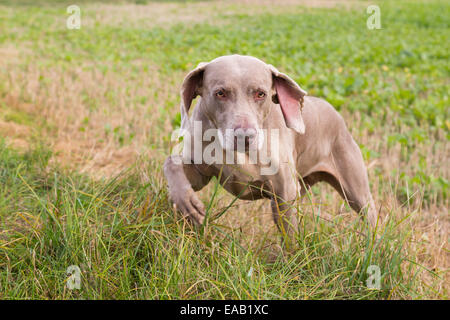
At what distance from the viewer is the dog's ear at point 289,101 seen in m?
3.08

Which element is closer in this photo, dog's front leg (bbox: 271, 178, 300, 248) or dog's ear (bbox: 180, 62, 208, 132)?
dog's ear (bbox: 180, 62, 208, 132)

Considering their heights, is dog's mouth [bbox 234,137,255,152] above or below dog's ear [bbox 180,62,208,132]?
below

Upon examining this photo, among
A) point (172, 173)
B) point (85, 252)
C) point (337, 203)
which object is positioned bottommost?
point (337, 203)

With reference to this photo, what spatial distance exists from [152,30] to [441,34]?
32.7ft

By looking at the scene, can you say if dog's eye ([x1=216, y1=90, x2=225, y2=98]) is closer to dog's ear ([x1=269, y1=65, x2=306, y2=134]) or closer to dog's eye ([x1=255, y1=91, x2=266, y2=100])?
dog's eye ([x1=255, y1=91, x2=266, y2=100])

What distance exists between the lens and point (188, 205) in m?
2.92

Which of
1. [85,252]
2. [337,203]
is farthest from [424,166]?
[85,252]

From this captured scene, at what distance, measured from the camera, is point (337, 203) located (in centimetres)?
468

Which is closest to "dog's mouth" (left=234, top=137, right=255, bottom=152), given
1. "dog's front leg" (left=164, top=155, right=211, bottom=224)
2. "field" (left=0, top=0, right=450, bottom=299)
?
"dog's front leg" (left=164, top=155, right=211, bottom=224)

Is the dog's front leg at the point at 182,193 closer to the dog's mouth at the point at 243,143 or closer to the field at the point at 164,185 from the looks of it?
the field at the point at 164,185

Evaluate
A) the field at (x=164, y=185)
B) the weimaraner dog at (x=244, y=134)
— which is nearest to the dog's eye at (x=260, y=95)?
the weimaraner dog at (x=244, y=134)

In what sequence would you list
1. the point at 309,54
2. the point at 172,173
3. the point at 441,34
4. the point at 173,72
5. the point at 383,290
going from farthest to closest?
the point at 441,34 → the point at 309,54 → the point at 173,72 → the point at 172,173 → the point at 383,290

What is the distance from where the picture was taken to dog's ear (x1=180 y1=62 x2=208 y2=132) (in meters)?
2.94
